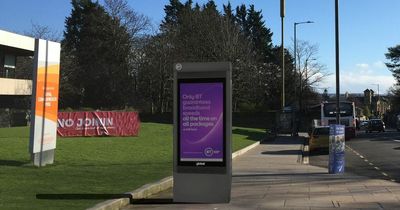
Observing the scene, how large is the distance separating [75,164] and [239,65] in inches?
2174

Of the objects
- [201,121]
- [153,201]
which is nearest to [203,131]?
[201,121]

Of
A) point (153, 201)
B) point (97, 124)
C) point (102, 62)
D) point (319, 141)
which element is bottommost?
point (153, 201)

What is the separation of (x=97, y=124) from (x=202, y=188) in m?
24.7

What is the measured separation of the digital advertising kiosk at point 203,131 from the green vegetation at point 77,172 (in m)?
1.90

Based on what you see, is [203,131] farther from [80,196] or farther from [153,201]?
[80,196]

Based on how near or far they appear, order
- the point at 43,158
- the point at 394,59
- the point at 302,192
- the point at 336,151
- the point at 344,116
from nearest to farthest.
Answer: the point at 302,192
the point at 43,158
the point at 336,151
the point at 344,116
the point at 394,59

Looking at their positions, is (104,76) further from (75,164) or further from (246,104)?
(75,164)

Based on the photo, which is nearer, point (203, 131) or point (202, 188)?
point (203, 131)

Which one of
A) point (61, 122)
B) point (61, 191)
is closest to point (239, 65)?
point (61, 122)

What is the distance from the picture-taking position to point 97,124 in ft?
114

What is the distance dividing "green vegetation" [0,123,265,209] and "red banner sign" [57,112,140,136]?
7868mm

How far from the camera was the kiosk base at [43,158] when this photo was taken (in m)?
17.5

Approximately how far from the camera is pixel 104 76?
7606 cm

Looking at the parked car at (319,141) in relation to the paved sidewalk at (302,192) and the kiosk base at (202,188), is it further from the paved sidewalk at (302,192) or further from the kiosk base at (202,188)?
the kiosk base at (202,188)
